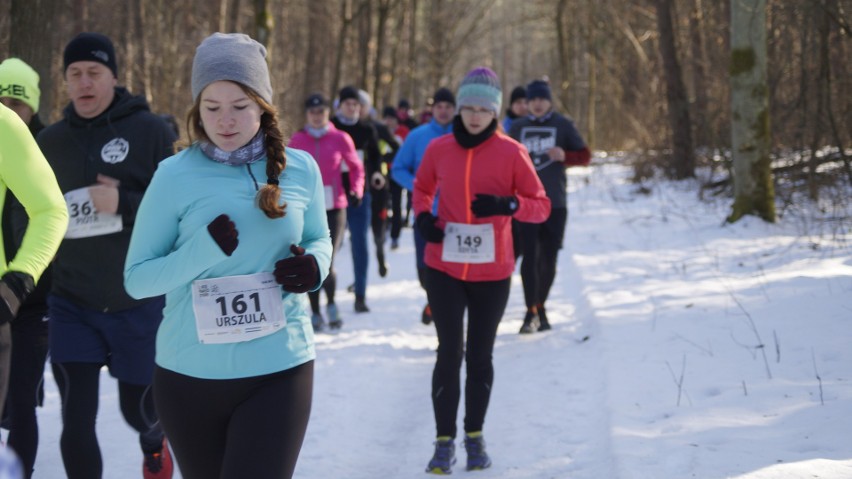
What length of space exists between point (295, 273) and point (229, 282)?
0.73 feet

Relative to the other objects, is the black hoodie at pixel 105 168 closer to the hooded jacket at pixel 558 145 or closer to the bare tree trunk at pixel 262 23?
the hooded jacket at pixel 558 145

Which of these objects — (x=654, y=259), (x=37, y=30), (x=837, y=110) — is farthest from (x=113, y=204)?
(x=837, y=110)

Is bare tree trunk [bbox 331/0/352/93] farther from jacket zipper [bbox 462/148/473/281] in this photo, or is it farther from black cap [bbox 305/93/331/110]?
jacket zipper [bbox 462/148/473/281]

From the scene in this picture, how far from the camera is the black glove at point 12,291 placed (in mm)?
2742

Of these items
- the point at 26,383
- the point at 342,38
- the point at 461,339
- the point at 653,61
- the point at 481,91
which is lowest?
the point at 461,339

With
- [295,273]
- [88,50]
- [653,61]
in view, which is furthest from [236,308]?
[653,61]

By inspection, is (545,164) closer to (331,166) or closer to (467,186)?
(331,166)

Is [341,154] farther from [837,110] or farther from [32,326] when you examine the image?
[837,110]

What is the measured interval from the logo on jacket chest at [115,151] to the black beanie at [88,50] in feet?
1.25

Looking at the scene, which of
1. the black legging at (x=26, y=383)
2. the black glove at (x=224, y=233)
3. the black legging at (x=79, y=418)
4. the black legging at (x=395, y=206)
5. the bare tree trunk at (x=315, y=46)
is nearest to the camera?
the black glove at (x=224, y=233)

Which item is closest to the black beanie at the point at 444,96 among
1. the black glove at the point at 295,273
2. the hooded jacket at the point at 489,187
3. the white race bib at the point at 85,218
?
the hooded jacket at the point at 489,187

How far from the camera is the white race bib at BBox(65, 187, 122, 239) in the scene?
3.83m

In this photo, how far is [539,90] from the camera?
784 cm

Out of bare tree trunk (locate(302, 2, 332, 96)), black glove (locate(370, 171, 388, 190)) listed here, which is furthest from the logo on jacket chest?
bare tree trunk (locate(302, 2, 332, 96))
